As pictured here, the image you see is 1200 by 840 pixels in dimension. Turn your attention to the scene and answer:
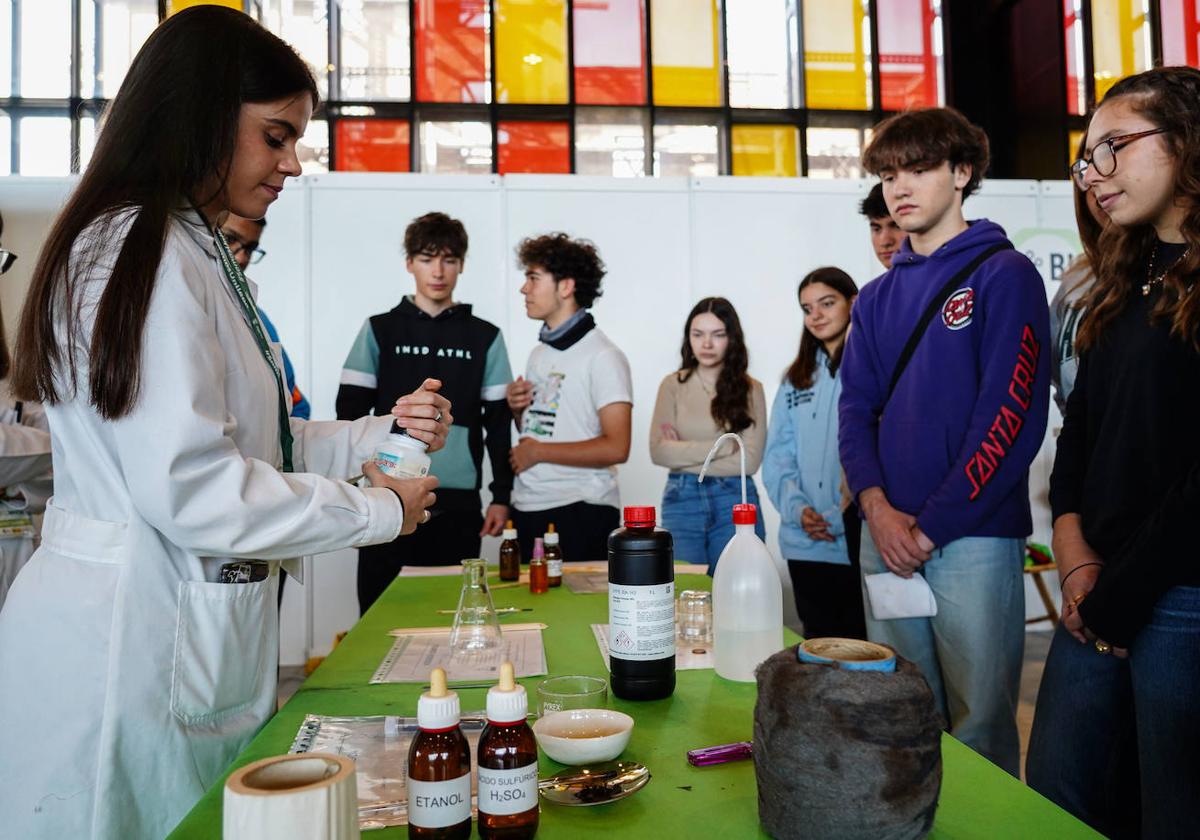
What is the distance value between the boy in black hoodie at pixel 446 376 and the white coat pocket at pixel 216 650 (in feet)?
5.19

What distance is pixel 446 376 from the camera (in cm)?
277

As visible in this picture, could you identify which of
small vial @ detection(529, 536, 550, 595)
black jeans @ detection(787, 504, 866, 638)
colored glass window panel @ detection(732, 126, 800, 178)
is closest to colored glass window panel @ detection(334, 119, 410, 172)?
colored glass window panel @ detection(732, 126, 800, 178)

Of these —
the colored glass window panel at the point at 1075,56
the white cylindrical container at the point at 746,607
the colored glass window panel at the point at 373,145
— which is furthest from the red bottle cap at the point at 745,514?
the colored glass window panel at the point at 1075,56

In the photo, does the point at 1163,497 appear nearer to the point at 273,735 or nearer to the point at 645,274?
the point at 273,735

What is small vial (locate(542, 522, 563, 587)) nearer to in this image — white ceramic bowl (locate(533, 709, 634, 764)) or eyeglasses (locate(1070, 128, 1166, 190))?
white ceramic bowl (locate(533, 709, 634, 764))

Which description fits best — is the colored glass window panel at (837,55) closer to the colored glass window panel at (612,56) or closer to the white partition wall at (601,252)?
the colored glass window panel at (612,56)

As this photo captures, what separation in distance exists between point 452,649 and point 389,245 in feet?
10.2

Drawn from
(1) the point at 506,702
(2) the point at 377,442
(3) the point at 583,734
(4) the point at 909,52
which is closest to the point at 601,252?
(2) the point at 377,442

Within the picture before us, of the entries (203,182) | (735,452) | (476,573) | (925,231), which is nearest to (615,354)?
(735,452)

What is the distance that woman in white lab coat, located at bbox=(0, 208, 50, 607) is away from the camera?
210 centimetres

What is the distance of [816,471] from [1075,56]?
5292mm

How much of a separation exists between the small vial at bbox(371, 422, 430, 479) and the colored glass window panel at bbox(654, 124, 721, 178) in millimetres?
5195

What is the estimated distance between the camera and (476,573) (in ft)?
4.55

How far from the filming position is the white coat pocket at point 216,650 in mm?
1007
